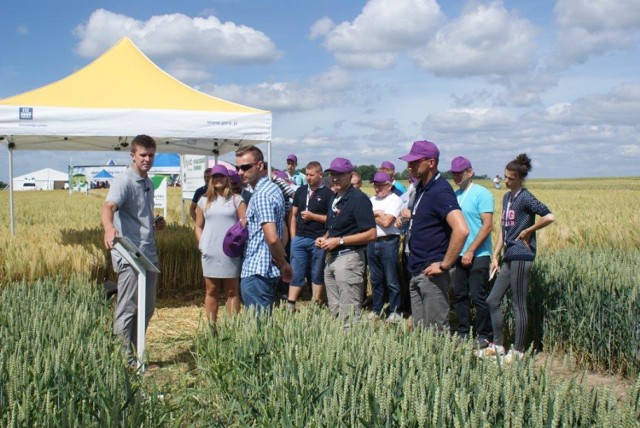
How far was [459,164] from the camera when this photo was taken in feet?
18.8

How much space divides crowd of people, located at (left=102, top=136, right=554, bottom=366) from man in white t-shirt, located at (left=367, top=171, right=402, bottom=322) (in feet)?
2.54

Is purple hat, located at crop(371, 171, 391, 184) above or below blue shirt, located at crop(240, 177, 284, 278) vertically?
above

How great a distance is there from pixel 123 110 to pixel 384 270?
3.76m

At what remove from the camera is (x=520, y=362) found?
278cm

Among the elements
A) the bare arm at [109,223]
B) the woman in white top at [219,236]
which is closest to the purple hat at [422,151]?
the woman in white top at [219,236]

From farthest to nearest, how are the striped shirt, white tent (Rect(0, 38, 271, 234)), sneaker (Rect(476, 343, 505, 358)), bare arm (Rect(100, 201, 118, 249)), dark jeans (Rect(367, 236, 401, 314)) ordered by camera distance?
1. dark jeans (Rect(367, 236, 401, 314))
2. white tent (Rect(0, 38, 271, 234))
3. the striped shirt
4. bare arm (Rect(100, 201, 118, 249))
5. sneaker (Rect(476, 343, 505, 358))

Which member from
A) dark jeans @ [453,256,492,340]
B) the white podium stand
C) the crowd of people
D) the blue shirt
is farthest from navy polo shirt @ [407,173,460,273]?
the white podium stand

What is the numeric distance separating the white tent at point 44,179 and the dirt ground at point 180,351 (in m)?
103

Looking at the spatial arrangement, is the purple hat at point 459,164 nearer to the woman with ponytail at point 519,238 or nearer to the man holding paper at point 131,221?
the woman with ponytail at point 519,238

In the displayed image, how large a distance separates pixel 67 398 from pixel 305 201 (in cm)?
481

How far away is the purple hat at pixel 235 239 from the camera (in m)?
4.93

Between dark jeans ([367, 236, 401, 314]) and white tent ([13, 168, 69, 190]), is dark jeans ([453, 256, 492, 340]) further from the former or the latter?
white tent ([13, 168, 69, 190])

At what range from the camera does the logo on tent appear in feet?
23.0

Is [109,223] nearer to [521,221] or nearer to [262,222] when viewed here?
[262,222]
